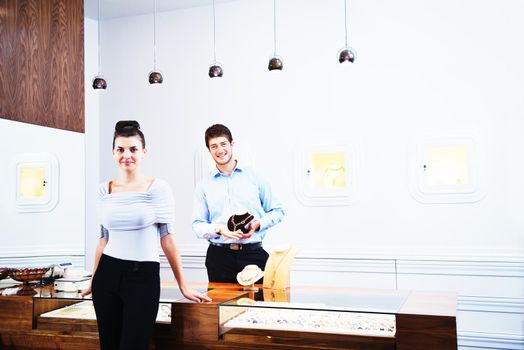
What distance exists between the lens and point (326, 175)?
214 inches

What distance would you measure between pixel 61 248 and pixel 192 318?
2.37 metres

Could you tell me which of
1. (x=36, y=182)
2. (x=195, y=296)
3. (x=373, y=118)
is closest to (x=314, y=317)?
(x=195, y=296)

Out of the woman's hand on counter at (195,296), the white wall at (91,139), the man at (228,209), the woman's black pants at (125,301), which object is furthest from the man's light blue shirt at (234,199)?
the white wall at (91,139)

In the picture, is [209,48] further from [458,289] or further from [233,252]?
[458,289]

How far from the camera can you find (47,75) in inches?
177

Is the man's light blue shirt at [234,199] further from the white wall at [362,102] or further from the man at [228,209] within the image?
the white wall at [362,102]

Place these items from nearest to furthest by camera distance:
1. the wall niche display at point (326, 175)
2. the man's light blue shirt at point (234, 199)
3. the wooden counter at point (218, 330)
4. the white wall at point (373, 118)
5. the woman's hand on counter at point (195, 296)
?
1. the wooden counter at point (218, 330)
2. the woman's hand on counter at point (195, 296)
3. the man's light blue shirt at point (234, 199)
4. the white wall at point (373, 118)
5. the wall niche display at point (326, 175)

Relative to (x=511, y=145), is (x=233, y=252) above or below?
below

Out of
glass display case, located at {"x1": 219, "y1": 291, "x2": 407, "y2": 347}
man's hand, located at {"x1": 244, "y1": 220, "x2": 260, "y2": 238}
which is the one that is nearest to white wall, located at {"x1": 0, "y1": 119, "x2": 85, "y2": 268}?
man's hand, located at {"x1": 244, "y1": 220, "x2": 260, "y2": 238}

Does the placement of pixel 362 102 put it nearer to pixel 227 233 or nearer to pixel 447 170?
pixel 447 170

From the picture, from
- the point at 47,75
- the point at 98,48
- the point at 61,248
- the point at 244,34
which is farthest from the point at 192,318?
the point at 98,48

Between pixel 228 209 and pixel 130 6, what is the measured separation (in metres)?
3.20

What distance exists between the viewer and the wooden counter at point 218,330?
91.3 inches

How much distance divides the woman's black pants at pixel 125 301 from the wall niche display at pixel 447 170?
3.15 meters
